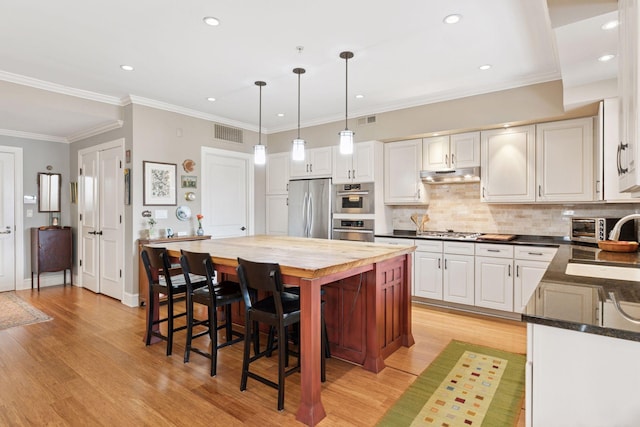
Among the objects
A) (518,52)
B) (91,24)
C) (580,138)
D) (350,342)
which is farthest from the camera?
(580,138)

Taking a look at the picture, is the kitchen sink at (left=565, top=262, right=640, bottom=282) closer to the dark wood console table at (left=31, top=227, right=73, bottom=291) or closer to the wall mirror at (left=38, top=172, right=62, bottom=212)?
the dark wood console table at (left=31, top=227, right=73, bottom=291)

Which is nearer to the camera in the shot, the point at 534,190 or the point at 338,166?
the point at 534,190

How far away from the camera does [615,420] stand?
3.34 feet

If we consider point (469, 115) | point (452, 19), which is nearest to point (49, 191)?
point (452, 19)

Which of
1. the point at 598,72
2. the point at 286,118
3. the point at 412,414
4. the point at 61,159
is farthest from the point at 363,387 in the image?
the point at 61,159

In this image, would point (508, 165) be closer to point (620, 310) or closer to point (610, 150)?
point (610, 150)

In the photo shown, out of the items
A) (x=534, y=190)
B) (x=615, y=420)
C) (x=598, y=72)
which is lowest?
(x=615, y=420)

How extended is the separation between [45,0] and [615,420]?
3.66 meters

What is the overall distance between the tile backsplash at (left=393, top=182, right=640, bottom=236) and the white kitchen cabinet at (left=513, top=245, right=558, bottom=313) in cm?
59

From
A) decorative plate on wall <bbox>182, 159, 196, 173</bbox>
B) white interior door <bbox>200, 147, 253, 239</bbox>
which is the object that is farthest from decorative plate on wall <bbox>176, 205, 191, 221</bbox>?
decorative plate on wall <bbox>182, 159, 196, 173</bbox>

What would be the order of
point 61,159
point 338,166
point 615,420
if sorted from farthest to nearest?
point 61,159 → point 338,166 → point 615,420

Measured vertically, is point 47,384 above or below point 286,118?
below

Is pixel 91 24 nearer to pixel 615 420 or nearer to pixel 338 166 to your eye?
pixel 338 166

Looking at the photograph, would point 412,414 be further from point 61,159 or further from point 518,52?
point 61,159
